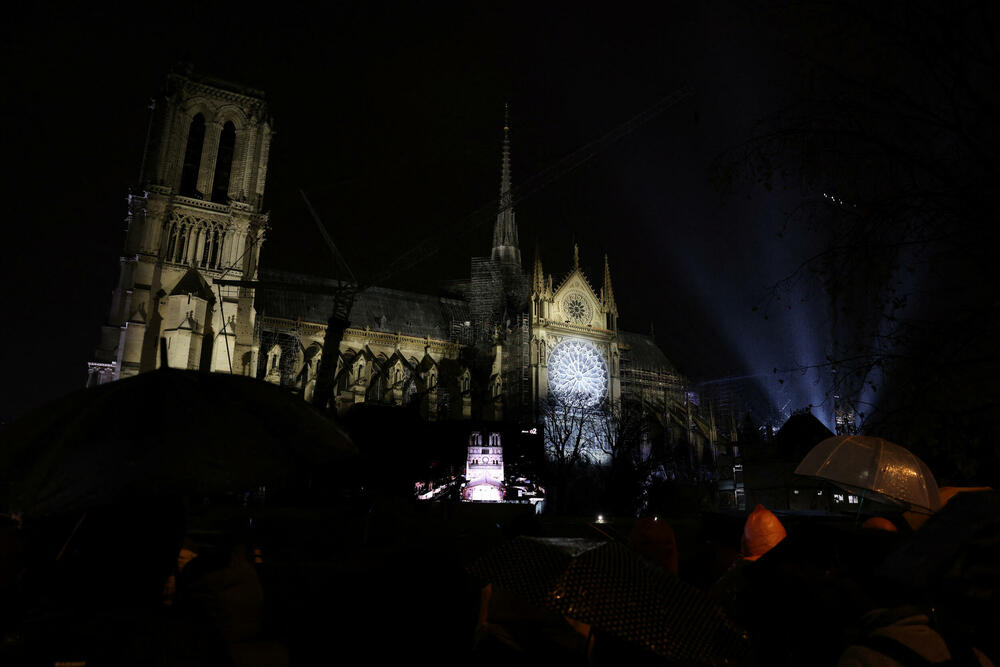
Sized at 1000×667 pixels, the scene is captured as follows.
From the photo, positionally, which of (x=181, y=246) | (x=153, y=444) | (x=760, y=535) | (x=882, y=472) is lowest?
(x=760, y=535)

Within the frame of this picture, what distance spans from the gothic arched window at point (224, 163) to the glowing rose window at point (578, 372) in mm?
30447

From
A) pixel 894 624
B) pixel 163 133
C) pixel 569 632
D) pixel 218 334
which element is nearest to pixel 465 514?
pixel 569 632

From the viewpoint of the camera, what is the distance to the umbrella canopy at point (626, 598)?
2475 millimetres

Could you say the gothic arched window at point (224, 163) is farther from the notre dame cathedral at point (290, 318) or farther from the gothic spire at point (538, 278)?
the gothic spire at point (538, 278)

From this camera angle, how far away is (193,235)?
4119cm

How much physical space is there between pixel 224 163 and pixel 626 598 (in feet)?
166

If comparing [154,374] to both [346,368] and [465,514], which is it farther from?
[346,368]

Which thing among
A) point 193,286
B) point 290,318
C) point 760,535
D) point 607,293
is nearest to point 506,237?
point 607,293

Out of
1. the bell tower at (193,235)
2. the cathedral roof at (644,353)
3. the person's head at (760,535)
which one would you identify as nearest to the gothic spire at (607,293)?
the cathedral roof at (644,353)

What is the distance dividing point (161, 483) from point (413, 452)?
21198 mm

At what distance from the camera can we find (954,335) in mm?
7070

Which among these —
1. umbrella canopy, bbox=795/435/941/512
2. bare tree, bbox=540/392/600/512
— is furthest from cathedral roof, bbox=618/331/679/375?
umbrella canopy, bbox=795/435/941/512

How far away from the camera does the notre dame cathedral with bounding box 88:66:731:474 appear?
38.9m

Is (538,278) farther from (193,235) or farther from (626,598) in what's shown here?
(626,598)
